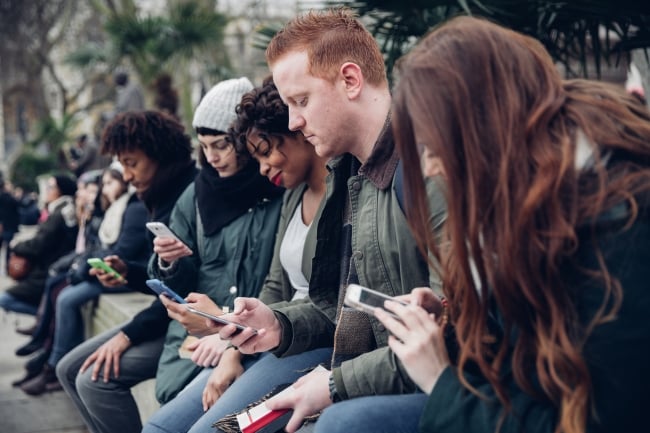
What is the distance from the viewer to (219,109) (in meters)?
3.74

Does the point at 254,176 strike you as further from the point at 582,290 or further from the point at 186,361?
the point at 582,290

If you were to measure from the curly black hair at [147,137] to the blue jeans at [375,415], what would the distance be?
105 inches

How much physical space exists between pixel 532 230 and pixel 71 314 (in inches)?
189

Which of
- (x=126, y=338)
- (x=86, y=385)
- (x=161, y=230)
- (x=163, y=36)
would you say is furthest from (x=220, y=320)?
(x=163, y=36)

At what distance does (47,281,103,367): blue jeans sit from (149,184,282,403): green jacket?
2301 millimetres

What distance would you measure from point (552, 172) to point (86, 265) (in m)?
4.62

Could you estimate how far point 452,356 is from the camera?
1.92 m

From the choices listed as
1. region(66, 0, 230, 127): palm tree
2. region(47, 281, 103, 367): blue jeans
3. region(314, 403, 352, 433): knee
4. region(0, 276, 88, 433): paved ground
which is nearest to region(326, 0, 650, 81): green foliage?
region(314, 403, 352, 433): knee

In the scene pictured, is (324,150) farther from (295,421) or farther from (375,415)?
(375,415)

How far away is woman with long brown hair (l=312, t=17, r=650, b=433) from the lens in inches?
61.1

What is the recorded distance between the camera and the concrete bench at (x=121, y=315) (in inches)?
166

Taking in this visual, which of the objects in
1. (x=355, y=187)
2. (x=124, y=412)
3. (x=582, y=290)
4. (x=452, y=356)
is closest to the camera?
(x=582, y=290)

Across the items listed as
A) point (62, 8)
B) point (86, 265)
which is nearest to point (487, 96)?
point (86, 265)

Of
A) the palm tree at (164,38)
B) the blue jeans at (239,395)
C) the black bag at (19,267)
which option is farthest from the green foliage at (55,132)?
the blue jeans at (239,395)
